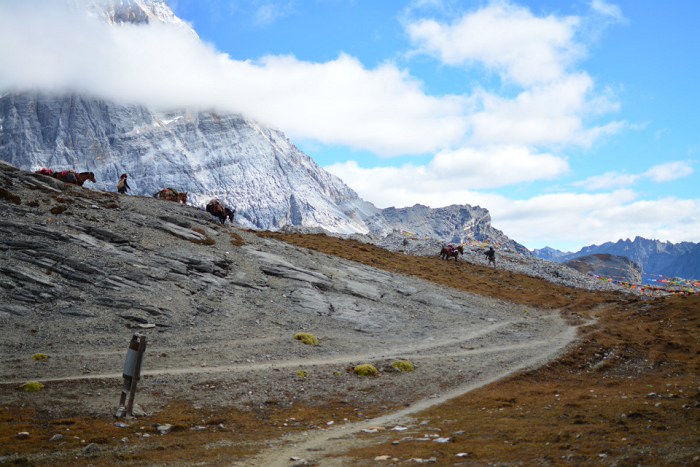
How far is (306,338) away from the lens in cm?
2984

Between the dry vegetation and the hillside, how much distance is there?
0.31 feet

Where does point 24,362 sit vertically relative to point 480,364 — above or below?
below

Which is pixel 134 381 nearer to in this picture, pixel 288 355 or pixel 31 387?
pixel 31 387

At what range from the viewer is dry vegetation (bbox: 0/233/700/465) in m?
11.2

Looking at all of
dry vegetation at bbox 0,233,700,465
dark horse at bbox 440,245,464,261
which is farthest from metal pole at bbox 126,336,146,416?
dark horse at bbox 440,245,464,261

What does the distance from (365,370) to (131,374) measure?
1199 cm

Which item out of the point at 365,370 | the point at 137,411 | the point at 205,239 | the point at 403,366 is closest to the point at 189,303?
the point at 205,239

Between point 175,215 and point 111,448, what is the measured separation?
1390 inches

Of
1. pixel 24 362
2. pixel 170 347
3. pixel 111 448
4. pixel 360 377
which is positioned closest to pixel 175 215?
pixel 170 347

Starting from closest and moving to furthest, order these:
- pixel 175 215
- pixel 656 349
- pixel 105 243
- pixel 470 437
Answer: pixel 470 437 → pixel 656 349 → pixel 105 243 → pixel 175 215

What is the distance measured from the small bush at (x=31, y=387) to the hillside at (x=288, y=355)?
0.24 meters

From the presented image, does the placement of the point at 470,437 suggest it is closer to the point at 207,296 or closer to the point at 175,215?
the point at 207,296

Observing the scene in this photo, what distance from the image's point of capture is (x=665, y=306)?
47.8 meters

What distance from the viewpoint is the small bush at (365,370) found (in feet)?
81.0
